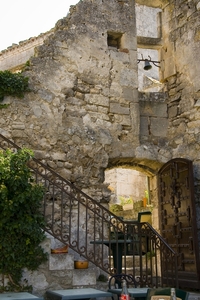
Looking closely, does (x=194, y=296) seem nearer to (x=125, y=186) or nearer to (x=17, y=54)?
(x=125, y=186)

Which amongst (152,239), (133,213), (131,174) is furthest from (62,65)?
(131,174)

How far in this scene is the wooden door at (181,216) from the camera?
267 inches

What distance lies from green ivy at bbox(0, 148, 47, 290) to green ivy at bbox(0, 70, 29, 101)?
184 centimetres

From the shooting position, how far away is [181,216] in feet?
23.4

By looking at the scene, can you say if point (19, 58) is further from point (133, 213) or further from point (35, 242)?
point (35, 242)

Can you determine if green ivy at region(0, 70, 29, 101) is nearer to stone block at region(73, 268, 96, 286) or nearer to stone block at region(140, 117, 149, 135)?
stone block at region(140, 117, 149, 135)

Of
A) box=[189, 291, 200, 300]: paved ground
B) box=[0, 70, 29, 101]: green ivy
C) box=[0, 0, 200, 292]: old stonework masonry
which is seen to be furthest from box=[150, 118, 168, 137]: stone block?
box=[189, 291, 200, 300]: paved ground

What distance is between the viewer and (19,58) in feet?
41.1

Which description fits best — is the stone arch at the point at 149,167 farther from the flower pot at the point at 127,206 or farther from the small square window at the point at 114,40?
the flower pot at the point at 127,206

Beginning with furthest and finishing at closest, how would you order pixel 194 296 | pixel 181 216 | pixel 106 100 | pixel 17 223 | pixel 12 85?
pixel 106 100
pixel 181 216
pixel 12 85
pixel 194 296
pixel 17 223

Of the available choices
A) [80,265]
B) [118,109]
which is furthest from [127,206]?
[80,265]

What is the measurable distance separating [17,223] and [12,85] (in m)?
2.65

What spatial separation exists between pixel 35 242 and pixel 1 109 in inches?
101

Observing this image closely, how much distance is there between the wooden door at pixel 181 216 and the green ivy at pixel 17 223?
107 inches
